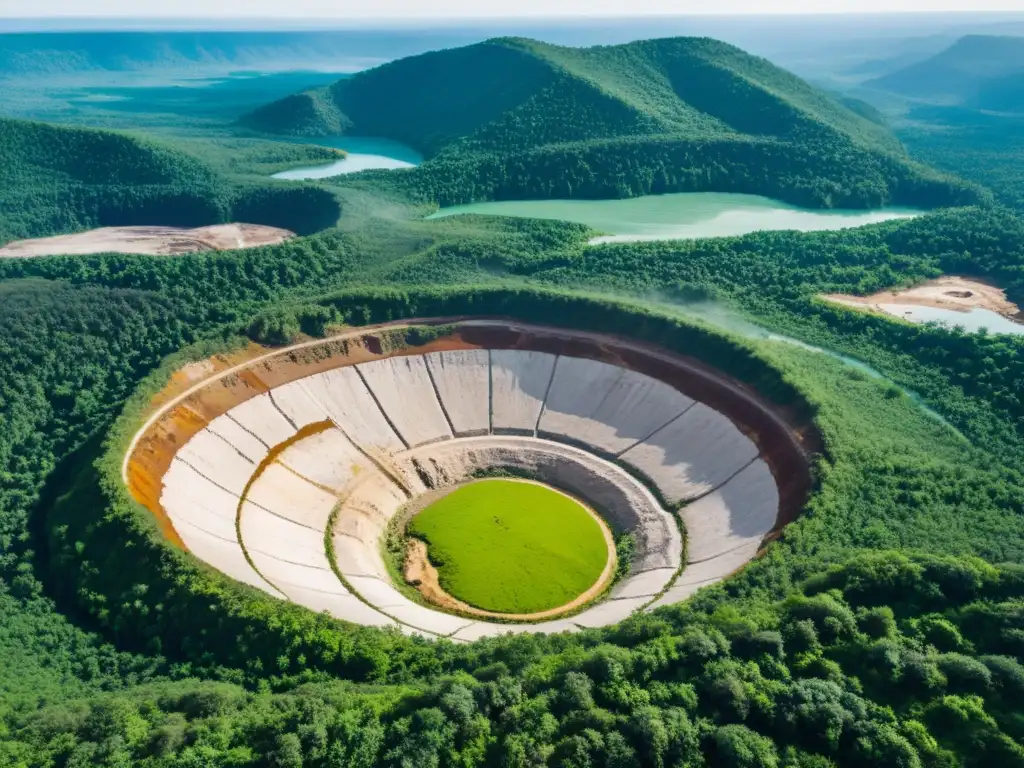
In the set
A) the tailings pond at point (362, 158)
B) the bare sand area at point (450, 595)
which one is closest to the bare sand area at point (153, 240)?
the tailings pond at point (362, 158)

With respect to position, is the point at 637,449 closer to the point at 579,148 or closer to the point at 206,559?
the point at 206,559

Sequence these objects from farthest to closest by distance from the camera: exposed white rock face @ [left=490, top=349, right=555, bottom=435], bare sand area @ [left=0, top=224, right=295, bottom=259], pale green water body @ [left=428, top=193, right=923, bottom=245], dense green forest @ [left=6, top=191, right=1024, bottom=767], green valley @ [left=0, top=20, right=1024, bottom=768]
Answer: pale green water body @ [left=428, top=193, right=923, bottom=245], bare sand area @ [left=0, top=224, right=295, bottom=259], exposed white rock face @ [left=490, top=349, right=555, bottom=435], green valley @ [left=0, top=20, right=1024, bottom=768], dense green forest @ [left=6, top=191, right=1024, bottom=767]

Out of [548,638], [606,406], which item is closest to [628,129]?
[606,406]

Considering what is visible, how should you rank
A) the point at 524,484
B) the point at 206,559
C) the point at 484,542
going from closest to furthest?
the point at 206,559 → the point at 484,542 → the point at 524,484

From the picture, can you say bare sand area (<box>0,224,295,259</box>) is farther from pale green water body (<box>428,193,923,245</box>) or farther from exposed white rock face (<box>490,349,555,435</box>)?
exposed white rock face (<box>490,349,555,435</box>)

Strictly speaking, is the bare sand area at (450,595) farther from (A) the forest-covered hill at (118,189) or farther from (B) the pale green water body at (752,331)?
(A) the forest-covered hill at (118,189)

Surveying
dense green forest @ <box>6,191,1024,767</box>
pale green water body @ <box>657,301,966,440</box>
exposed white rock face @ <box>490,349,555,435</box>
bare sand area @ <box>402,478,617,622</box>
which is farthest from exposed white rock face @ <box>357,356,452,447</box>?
pale green water body @ <box>657,301,966,440</box>

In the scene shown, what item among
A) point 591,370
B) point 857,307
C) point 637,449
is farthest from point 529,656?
point 857,307
